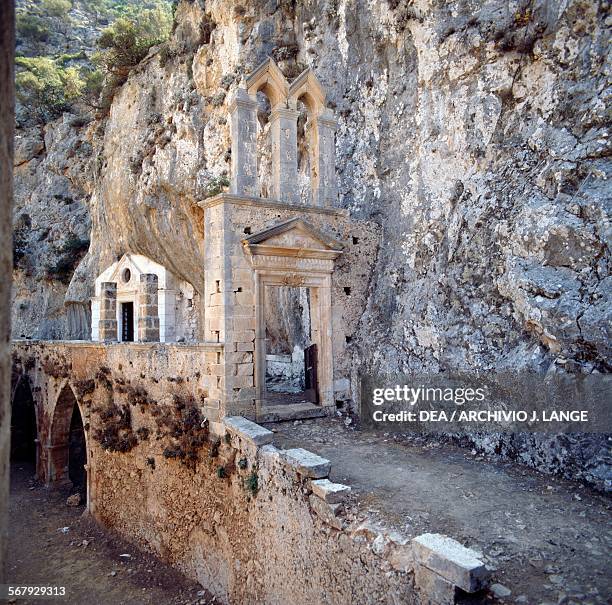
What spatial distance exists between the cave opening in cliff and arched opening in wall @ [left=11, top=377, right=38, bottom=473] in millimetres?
8574

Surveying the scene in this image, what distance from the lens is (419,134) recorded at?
9.77m

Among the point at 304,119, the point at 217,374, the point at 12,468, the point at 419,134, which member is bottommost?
the point at 12,468

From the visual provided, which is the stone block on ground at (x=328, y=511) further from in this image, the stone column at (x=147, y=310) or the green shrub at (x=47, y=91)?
the green shrub at (x=47, y=91)

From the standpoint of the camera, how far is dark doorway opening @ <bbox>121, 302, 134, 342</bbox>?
21.0m

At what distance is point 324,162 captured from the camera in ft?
32.9

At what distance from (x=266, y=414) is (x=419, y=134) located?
622 cm

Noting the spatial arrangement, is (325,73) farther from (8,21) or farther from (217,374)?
(8,21)

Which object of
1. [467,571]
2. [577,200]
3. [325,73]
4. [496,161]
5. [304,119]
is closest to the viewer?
[467,571]

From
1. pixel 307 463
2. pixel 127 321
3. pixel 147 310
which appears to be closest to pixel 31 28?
pixel 127 321

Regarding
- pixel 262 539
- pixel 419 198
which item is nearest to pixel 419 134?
pixel 419 198

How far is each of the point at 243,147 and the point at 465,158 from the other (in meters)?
4.05

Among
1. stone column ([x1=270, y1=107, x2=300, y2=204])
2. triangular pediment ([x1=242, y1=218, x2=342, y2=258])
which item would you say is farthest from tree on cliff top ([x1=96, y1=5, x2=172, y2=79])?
triangular pediment ([x1=242, y1=218, x2=342, y2=258])

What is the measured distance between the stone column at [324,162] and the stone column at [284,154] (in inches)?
23.2

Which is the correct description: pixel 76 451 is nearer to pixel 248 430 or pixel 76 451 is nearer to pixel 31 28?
pixel 248 430
